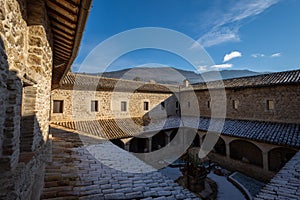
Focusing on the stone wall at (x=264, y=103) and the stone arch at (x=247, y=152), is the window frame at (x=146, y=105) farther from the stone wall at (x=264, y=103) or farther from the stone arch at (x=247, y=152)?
the stone arch at (x=247, y=152)

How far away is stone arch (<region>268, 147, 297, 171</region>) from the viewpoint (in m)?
10.1

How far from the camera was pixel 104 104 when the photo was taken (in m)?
12.9

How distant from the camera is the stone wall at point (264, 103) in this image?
10055mm

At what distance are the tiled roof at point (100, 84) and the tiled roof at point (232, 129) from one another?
8.50 feet

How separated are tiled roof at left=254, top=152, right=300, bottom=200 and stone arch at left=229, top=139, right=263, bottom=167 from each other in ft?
19.8

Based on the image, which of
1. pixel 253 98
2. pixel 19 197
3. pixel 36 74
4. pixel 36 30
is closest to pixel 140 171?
pixel 19 197

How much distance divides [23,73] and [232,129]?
40.6ft

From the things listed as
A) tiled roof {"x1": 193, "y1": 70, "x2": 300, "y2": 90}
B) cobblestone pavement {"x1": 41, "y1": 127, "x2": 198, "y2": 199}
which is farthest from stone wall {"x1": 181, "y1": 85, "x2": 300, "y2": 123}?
cobblestone pavement {"x1": 41, "y1": 127, "x2": 198, "y2": 199}

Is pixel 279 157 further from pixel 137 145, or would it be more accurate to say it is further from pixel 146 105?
pixel 146 105

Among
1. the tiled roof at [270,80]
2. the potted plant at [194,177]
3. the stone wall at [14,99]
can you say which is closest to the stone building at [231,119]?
the tiled roof at [270,80]

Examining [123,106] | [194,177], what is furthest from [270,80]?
[123,106]

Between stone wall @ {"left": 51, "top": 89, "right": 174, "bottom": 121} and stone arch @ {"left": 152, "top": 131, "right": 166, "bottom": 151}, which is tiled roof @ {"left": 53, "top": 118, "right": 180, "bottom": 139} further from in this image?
stone arch @ {"left": 152, "top": 131, "right": 166, "bottom": 151}

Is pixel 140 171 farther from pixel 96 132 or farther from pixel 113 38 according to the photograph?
pixel 113 38

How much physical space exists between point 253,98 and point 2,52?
1400 centimetres
